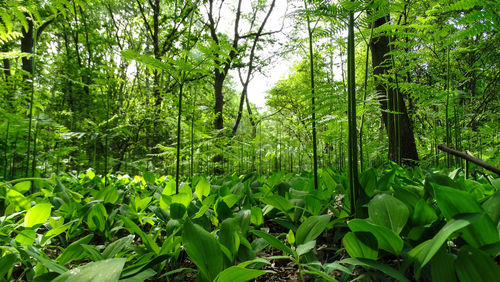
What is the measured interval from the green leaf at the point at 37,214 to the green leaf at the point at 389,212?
3.49ft

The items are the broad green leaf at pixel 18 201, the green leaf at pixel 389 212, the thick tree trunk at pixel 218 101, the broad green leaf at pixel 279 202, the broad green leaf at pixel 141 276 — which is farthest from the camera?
the thick tree trunk at pixel 218 101

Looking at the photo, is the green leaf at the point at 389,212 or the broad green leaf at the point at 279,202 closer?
the green leaf at the point at 389,212

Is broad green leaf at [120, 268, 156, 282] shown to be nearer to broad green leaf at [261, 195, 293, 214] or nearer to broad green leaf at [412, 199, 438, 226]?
broad green leaf at [261, 195, 293, 214]

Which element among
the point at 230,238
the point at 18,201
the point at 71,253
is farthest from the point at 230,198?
the point at 18,201

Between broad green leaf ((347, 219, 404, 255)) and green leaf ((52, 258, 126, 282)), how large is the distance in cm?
46

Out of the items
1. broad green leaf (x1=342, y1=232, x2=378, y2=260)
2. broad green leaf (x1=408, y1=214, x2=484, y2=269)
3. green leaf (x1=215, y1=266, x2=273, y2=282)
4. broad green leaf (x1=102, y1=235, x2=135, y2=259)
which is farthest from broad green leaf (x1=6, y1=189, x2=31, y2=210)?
broad green leaf (x1=408, y1=214, x2=484, y2=269)

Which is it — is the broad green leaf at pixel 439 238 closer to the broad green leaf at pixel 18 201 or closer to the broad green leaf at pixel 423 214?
the broad green leaf at pixel 423 214

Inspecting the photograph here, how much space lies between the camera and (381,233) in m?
0.54

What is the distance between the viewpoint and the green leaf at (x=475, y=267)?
0.42 m

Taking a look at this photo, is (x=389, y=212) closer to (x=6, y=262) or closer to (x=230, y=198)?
(x=230, y=198)

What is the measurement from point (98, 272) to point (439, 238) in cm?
61

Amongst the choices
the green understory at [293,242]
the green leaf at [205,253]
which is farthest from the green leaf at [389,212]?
the green leaf at [205,253]

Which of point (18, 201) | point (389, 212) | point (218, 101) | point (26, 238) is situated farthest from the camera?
point (218, 101)

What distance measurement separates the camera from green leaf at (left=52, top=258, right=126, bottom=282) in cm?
42
